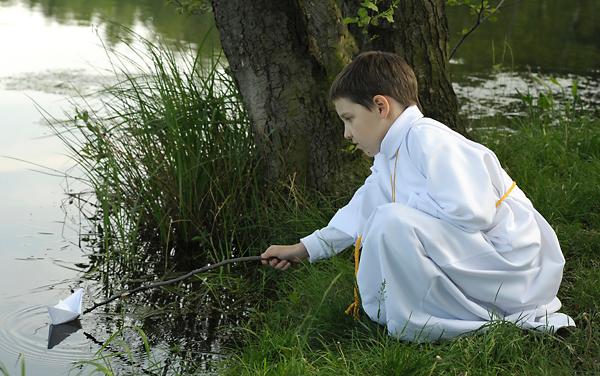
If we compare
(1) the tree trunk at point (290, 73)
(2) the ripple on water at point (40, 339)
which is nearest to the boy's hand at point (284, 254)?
(2) the ripple on water at point (40, 339)

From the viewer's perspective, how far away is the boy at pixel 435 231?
123 inches

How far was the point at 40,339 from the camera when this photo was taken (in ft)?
12.7

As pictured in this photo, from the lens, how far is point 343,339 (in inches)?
132

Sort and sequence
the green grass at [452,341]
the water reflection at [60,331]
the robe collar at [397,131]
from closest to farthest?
1. the green grass at [452,341]
2. the robe collar at [397,131]
3. the water reflection at [60,331]

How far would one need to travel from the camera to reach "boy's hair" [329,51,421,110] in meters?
3.34

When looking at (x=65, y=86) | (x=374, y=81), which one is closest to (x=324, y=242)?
(x=374, y=81)

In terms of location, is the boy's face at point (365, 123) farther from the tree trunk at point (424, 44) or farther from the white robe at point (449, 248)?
the tree trunk at point (424, 44)

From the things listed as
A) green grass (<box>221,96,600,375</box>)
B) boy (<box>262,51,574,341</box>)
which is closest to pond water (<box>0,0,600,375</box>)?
green grass (<box>221,96,600,375</box>)

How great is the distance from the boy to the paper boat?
117cm

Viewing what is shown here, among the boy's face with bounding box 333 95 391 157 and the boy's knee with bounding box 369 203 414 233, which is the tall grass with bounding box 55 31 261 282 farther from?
the boy's knee with bounding box 369 203 414 233

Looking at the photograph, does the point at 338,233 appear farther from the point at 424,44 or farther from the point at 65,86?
the point at 65,86

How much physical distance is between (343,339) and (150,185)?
5.27 ft

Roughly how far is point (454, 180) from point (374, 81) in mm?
477

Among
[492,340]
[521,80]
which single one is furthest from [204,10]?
[521,80]
